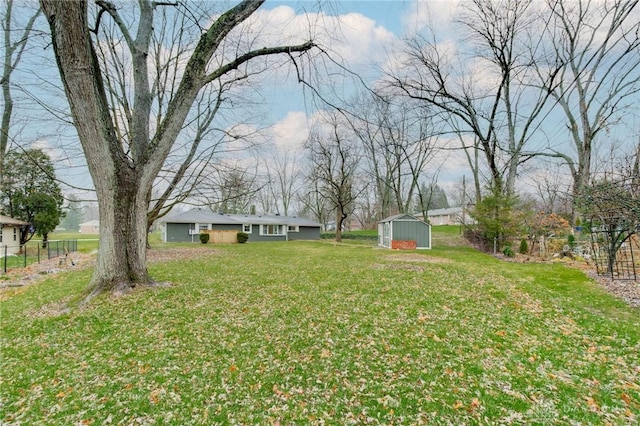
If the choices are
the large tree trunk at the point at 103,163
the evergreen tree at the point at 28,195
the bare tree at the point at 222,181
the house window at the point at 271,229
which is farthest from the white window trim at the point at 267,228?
the large tree trunk at the point at 103,163

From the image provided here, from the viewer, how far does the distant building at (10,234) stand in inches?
572

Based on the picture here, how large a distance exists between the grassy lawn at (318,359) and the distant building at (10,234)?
495 inches

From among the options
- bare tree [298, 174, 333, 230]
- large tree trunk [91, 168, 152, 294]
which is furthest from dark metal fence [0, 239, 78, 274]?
bare tree [298, 174, 333, 230]

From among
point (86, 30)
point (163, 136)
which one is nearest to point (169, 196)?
point (163, 136)

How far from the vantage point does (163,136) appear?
18.9 feet

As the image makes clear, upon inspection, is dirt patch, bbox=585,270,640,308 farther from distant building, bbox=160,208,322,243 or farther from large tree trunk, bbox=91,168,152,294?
distant building, bbox=160,208,322,243

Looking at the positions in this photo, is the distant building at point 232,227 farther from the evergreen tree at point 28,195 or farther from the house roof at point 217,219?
the evergreen tree at point 28,195

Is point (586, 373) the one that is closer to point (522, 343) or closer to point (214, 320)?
point (522, 343)

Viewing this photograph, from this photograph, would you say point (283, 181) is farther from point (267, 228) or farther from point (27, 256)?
point (27, 256)

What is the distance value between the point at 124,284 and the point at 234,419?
432cm

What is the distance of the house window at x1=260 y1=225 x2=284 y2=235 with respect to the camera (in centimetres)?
2884

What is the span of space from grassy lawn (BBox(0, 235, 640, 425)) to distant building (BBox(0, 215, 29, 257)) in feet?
41.3

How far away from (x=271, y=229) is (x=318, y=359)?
2637cm

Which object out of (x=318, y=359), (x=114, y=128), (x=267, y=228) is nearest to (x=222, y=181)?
(x=114, y=128)
